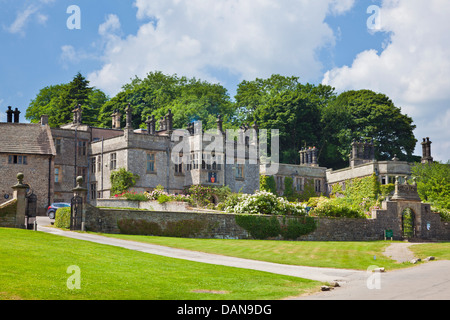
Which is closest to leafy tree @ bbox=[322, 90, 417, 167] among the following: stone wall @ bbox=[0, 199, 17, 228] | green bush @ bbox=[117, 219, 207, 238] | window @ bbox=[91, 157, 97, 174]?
window @ bbox=[91, 157, 97, 174]

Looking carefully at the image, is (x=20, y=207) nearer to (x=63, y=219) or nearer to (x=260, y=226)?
(x=63, y=219)

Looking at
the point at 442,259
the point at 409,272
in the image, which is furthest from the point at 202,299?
the point at 442,259

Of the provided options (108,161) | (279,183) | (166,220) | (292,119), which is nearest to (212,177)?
(108,161)

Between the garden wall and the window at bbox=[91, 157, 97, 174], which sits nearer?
the garden wall

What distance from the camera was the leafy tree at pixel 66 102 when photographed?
86.1 m

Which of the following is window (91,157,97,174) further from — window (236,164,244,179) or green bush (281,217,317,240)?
green bush (281,217,317,240)

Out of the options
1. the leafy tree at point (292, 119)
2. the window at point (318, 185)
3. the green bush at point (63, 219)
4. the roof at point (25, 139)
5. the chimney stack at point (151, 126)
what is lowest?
the green bush at point (63, 219)

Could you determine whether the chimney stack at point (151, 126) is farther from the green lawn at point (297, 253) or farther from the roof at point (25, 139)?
the green lawn at point (297, 253)

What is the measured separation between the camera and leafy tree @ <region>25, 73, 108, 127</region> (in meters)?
86.1

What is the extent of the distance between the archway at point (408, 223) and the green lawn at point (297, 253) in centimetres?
1414

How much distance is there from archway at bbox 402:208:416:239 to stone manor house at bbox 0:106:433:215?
17.2 meters

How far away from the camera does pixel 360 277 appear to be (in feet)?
70.3

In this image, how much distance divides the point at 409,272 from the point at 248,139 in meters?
45.0

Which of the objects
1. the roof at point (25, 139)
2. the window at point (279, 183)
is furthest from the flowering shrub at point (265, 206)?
the window at point (279, 183)
